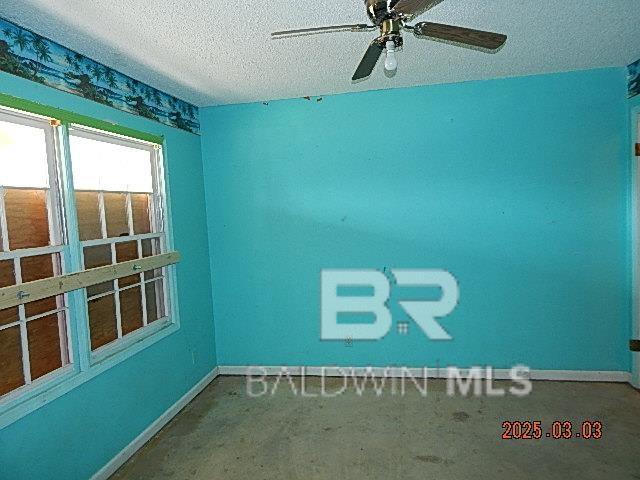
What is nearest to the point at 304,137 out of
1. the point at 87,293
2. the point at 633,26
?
the point at 87,293

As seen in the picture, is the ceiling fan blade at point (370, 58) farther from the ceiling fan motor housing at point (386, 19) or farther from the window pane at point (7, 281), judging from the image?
the window pane at point (7, 281)

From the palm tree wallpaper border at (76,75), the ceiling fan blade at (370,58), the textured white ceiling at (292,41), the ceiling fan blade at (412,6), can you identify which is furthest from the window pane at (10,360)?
the ceiling fan blade at (412,6)

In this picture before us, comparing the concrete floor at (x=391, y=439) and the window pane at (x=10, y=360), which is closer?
the window pane at (x=10, y=360)

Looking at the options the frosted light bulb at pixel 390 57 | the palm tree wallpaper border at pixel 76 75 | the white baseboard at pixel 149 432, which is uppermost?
the palm tree wallpaper border at pixel 76 75

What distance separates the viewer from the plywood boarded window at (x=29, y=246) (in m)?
1.91

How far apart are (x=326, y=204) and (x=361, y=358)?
4.84 ft

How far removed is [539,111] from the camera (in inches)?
128

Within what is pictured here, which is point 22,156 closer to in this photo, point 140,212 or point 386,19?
point 140,212

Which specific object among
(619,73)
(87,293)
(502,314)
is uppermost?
(619,73)

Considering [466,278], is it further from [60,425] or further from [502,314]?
[60,425]

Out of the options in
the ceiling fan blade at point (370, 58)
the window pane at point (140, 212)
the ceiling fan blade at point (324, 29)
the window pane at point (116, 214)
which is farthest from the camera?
the window pane at point (140, 212)

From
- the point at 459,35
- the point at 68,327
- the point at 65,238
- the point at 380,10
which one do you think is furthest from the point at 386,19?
the point at 68,327

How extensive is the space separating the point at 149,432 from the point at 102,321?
0.90m

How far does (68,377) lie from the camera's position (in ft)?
7.03
